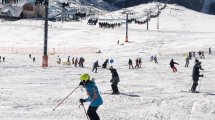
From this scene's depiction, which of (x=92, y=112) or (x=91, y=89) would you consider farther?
(x=92, y=112)

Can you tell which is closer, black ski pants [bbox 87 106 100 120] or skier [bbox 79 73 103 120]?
skier [bbox 79 73 103 120]

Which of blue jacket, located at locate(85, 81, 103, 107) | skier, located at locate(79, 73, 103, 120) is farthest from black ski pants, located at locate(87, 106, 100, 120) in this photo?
blue jacket, located at locate(85, 81, 103, 107)

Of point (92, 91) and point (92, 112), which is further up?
point (92, 91)

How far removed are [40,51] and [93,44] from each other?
31.3 ft

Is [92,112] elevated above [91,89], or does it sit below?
below

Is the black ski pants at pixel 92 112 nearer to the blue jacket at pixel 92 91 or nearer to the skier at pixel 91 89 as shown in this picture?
the skier at pixel 91 89

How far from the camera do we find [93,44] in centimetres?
4216

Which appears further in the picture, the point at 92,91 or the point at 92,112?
the point at 92,112

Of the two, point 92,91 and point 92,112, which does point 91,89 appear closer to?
point 92,91

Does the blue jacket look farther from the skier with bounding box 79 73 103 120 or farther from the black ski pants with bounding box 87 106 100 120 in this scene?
the black ski pants with bounding box 87 106 100 120

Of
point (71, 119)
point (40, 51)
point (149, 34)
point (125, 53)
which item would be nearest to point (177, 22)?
point (149, 34)

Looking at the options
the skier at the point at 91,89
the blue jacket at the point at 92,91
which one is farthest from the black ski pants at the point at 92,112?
the blue jacket at the point at 92,91

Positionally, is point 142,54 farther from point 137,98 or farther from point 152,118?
point 152,118

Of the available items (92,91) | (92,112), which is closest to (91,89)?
(92,91)
